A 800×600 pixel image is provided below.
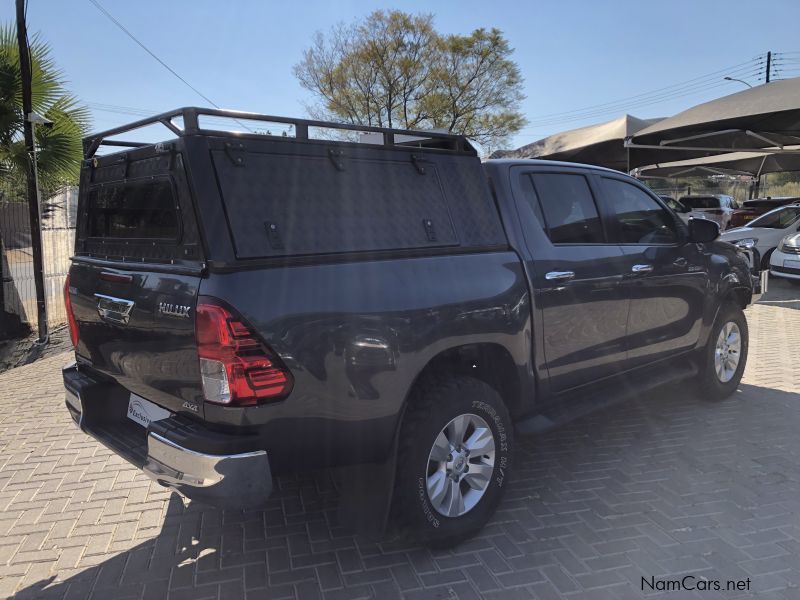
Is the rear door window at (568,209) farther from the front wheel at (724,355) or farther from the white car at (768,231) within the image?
the white car at (768,231)

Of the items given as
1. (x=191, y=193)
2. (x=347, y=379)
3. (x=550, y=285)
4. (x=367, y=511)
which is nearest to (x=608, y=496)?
(x=550, y=285)

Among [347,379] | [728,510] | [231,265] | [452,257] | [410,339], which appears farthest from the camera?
[728,510]

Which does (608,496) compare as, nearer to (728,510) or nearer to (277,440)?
(728,510)

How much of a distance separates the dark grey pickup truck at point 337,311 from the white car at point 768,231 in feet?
35.8

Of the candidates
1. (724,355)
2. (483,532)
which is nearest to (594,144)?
(724,355)

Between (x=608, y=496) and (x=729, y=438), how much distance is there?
1492 mm

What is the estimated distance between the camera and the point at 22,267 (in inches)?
407

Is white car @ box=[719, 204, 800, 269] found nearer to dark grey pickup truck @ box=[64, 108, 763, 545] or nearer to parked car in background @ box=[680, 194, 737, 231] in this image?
parked car in background @ box=[680, 194, 737, 231]

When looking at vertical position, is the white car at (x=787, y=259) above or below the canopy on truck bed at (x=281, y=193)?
below

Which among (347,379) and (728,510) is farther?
(728,510)

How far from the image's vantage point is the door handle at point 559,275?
11.5 ft

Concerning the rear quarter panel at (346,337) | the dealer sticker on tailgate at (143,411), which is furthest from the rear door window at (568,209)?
the dealer sticker on tailgate at (143,411)

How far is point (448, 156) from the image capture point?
3252 mm

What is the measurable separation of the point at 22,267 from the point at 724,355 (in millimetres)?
10678
